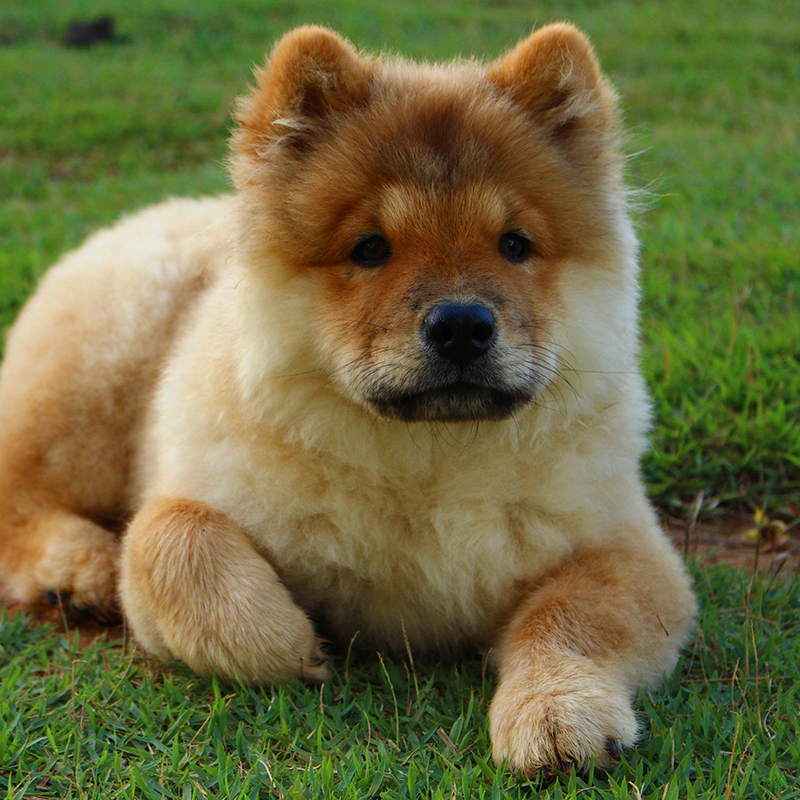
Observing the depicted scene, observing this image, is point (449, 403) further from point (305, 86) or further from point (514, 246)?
point (305, 86)

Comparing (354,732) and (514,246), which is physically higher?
(514,246)

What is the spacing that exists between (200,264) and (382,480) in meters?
1.75

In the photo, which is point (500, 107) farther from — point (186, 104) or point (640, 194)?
point (186, 104)

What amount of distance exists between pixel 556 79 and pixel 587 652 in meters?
1.79

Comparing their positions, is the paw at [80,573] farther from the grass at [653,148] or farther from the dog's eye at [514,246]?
the grass at [653,148]

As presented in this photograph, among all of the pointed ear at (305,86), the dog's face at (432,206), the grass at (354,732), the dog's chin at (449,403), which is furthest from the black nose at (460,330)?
the grass at (354,732)

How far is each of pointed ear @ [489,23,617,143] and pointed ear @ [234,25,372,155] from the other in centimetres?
48

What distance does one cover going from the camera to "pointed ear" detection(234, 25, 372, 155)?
2904 millimetres

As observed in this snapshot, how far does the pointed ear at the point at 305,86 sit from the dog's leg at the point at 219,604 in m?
1.23

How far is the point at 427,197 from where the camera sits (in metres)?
2.74

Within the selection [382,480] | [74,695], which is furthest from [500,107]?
[74,695]

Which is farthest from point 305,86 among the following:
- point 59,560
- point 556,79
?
point 59,560

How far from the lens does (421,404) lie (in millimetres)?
2715

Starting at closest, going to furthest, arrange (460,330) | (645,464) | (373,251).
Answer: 1. (460,330)
2. (373,251)
3. (645,464)
